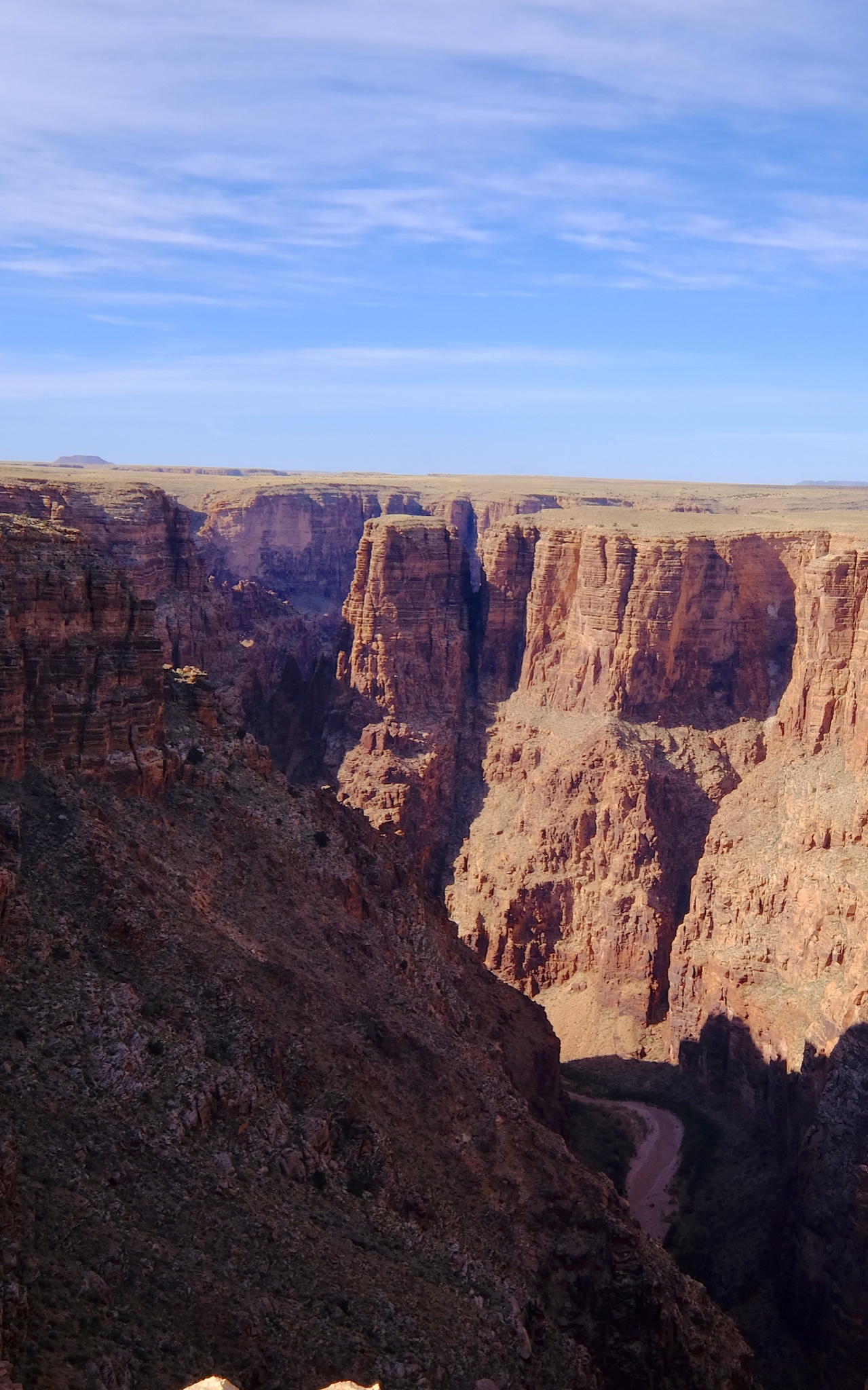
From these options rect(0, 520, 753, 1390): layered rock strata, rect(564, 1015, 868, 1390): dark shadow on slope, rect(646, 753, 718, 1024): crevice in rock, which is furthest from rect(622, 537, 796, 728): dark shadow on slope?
rect(0, 520, 753, 1390): layered rock strata

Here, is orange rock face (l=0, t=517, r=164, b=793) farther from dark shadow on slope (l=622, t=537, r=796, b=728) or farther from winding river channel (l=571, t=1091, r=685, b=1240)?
dark shadow on slope (l=622, t=537, r=796, b=728)

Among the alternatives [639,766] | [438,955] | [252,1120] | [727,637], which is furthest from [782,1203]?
[727,637]

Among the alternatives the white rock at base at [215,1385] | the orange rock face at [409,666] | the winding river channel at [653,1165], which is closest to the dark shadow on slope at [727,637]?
the orange rock face at [409,666]

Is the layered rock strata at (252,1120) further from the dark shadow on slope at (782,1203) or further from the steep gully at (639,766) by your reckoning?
the steep gully at (639,766)

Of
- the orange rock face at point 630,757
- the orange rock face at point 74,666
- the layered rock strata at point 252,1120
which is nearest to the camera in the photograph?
the layered rock strata at point 252,1120

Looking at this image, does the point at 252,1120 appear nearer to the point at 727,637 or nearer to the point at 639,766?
the point at 639,766

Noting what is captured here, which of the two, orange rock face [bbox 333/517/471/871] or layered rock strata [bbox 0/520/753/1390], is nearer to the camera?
layered rock strata [bbox 0/520/753/1390]

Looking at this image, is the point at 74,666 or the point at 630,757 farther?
the point at 630,757

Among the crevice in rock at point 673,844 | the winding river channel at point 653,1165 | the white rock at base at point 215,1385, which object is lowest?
the winding river channel at point 653,1165

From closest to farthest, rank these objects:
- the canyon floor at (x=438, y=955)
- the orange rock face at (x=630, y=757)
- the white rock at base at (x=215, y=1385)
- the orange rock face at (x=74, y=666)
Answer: the white rock at base at (x=215, y=1385) < the canyon floor at (x=438, y=955) < the orange rock face at (x=74, y=666) < the orange rock face at (x=630, y=757)

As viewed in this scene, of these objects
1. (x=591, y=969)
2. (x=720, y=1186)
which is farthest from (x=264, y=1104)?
(x=591, y=969)
